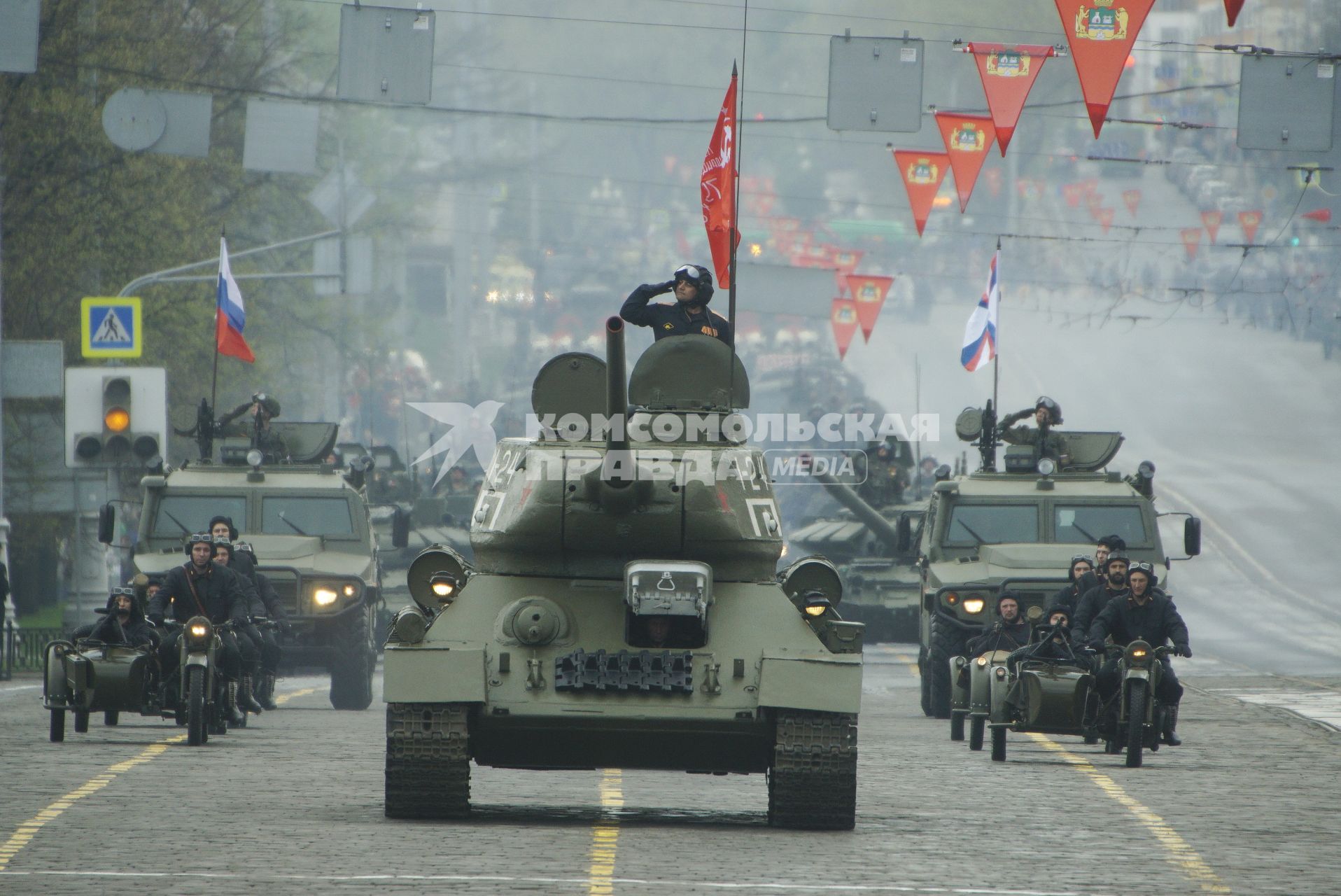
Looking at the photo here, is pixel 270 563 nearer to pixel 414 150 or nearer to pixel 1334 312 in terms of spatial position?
pixel 1334 312

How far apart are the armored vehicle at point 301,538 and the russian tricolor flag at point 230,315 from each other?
5147 mm

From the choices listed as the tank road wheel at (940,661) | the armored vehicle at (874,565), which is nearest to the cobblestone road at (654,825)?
the tank road wheel at (940,661)

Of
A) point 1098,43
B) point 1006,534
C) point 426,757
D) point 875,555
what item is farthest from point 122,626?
point 875,555

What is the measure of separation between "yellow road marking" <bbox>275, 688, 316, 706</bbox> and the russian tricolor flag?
A: 4758 mm

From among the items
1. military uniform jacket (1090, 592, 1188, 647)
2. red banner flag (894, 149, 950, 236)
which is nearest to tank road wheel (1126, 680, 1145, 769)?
military uniform jacket (1090, 592, 1188, 647)

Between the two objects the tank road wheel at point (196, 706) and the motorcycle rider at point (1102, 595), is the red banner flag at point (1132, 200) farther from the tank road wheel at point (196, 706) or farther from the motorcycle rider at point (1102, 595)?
the tank road wheel at point (196, 706)

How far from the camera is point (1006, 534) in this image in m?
23.6

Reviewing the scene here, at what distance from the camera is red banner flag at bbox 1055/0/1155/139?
1897cm

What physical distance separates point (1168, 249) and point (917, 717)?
69.4 meters

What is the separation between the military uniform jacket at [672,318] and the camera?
569 inches

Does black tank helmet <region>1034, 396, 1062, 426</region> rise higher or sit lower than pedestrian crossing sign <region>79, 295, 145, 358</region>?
lower

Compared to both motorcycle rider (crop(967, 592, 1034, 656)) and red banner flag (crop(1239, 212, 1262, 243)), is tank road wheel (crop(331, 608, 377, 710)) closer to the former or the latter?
motorcycle rider (crop(967, 592, 1034, 656))

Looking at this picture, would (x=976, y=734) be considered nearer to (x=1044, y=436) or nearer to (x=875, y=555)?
(x=1044, y=436)

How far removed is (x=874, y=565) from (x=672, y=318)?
1913cm
